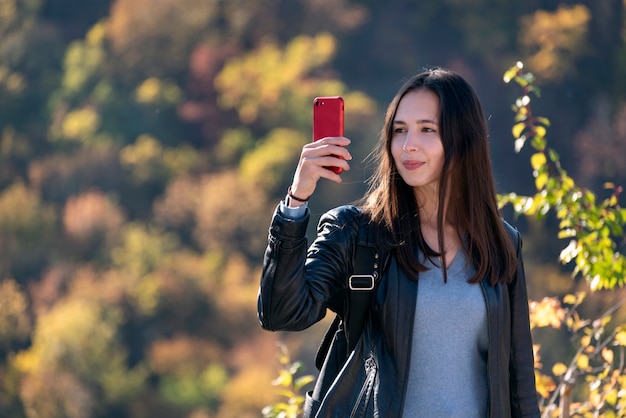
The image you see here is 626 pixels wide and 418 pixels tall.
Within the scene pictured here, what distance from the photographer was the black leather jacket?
140 centimetres

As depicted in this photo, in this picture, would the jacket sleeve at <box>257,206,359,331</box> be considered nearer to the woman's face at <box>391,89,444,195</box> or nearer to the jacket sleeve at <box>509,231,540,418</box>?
the woman's face at <box>391,89,444,195</box>

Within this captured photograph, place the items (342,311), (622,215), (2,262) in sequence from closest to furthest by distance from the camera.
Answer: (342,311) → (622,215) → (2,262)

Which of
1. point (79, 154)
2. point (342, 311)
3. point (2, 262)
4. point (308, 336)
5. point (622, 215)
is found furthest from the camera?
point (79, 154)

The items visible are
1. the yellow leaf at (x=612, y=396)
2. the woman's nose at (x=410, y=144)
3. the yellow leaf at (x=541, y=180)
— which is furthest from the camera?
the yellow leaf at (x=541, y=180)

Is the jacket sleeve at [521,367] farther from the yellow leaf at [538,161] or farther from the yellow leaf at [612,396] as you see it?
the yellow leaf at [538,161]

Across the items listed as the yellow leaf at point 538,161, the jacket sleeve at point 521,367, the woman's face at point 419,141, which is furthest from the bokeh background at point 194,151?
the woman's face at point 419,141

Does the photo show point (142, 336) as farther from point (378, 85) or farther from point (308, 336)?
point (378, 85)

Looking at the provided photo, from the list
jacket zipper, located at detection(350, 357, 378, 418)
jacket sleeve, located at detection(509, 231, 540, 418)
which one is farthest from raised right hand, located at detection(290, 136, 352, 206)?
jacket sleeve, located at detection(509, 231, 540, 418)

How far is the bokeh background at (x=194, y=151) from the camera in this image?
56.5 feet

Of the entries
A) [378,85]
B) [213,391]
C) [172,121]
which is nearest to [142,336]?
[213,391]

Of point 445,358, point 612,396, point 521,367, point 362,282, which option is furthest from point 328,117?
point 612,396

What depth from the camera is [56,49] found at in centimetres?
2198

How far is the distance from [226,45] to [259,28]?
878 millimetres

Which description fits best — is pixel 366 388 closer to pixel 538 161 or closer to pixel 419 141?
pixel 419 141
